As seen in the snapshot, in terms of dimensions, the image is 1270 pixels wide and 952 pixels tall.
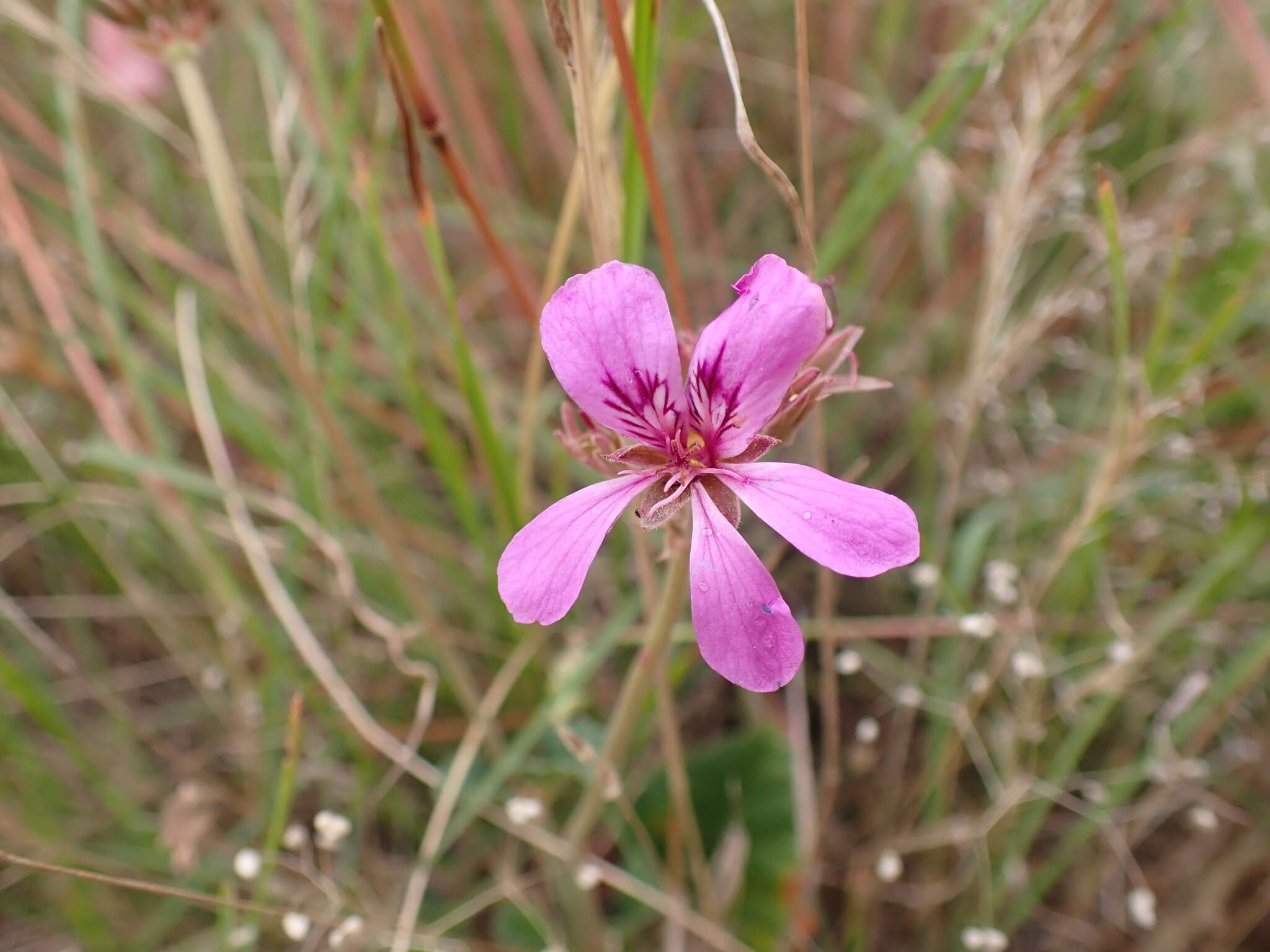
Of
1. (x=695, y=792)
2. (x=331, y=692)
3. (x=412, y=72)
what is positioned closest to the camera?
(x=412, y=72)

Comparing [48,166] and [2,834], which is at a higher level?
[48,166]

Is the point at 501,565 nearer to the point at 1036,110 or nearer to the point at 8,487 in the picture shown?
the point at 1036,110

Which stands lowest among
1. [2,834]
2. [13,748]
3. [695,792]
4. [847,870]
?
[847,870]

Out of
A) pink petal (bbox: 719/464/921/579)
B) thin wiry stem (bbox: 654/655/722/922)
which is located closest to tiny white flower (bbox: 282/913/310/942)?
thin wiry stem (bbox: 654/655/722/922)

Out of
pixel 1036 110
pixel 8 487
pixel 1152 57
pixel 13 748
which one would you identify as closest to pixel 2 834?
pixel 13 748

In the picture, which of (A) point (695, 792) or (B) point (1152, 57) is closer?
A: (A) point (695, 792)

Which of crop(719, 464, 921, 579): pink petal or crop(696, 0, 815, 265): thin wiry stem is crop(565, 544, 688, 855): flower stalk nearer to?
crop(719, 464, 921, 579): pink petal
